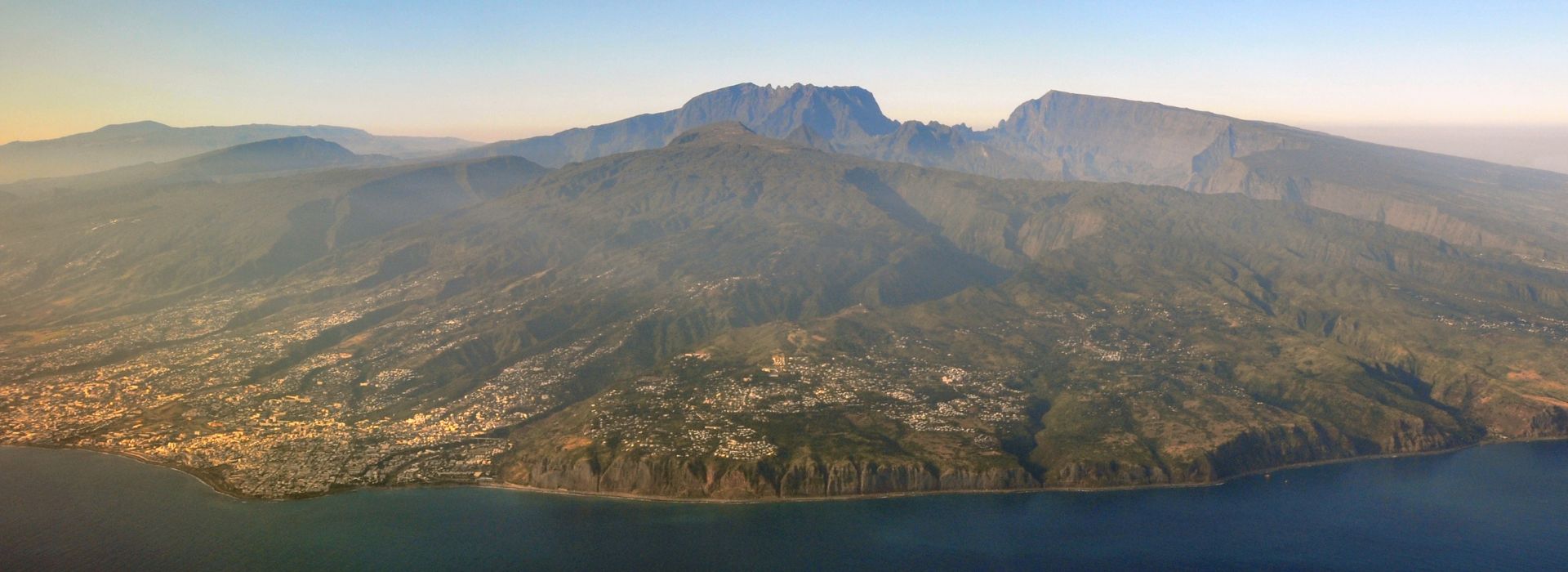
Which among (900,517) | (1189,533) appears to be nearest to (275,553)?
(900,517)

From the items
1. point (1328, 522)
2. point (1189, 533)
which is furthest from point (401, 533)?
point (1328, 522)

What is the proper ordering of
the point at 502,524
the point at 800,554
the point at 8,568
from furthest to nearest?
1. the point at 502,524
2. the point at 800,554
3. the point at 8,568

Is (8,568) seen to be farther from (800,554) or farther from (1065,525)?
(1065,525)

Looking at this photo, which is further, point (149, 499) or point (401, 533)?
point (149, 499)

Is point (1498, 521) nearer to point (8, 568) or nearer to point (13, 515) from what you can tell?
point (8, 568)

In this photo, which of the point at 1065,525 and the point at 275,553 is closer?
the point at 275,553

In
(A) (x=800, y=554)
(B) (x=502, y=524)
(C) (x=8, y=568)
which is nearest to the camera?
(C) (x=8, y=568)
